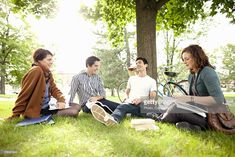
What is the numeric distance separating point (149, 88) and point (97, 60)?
1.32 meters

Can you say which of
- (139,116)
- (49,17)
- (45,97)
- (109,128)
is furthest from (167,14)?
(109,128)

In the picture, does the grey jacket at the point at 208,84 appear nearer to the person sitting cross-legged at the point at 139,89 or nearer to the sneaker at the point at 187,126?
the sneaker at the point at 187,126

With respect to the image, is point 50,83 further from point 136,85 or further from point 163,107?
point 163,107

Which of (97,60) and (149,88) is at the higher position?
(97,60)

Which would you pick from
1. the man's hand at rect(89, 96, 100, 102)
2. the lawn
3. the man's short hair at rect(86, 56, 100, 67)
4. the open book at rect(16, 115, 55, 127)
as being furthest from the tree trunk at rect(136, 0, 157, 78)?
the open book at rect(16, 115, 55, 127)

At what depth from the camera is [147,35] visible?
883 cm

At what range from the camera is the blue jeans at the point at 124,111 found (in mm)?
5782

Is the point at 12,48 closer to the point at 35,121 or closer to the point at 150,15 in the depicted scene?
the point at 150,15

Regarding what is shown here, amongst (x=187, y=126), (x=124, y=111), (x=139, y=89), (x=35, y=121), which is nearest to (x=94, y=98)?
(x=139, y=89)

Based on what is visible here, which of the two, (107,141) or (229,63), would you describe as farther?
(229,63)

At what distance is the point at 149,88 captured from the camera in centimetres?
695

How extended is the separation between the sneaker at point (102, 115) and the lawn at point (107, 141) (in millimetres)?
92

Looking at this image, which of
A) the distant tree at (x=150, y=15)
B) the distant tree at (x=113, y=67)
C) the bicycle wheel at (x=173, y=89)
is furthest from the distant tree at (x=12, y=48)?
the bicycle wheel at (x=173, y=89)

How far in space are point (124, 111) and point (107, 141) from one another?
1912 millimetres
